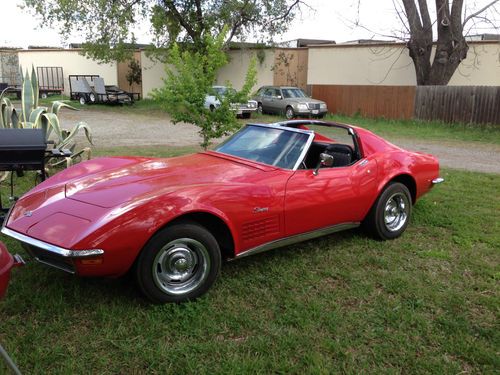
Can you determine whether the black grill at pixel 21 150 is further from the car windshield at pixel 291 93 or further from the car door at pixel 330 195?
the car windshield at pixel 291 93

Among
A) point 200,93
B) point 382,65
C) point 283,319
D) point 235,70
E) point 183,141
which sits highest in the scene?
point 382,65

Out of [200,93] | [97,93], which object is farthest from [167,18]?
[200,93]

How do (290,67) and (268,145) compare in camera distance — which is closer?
(268,145)

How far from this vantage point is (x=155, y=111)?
951 inches

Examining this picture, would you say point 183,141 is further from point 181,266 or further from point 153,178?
point 181,266

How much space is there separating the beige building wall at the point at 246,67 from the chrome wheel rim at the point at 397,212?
77.0ft

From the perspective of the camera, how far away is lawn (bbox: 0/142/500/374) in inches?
109

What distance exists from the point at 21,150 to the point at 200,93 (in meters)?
3.17

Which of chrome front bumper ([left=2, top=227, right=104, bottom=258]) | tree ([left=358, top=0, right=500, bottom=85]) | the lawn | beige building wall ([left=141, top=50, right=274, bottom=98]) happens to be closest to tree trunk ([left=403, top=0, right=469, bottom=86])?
tree ([left=358, top=0, right=500, bottom=85])

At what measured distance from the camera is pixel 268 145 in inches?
175

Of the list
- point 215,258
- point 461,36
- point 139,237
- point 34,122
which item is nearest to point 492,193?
point 215,258

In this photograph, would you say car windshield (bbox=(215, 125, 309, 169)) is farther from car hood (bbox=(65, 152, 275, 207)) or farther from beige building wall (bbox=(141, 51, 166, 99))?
beige building wall (bbox=(141, 51, 166, 99))

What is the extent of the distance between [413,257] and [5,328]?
348cm

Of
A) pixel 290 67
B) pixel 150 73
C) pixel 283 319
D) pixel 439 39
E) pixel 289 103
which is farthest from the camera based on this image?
pixel 150 73
